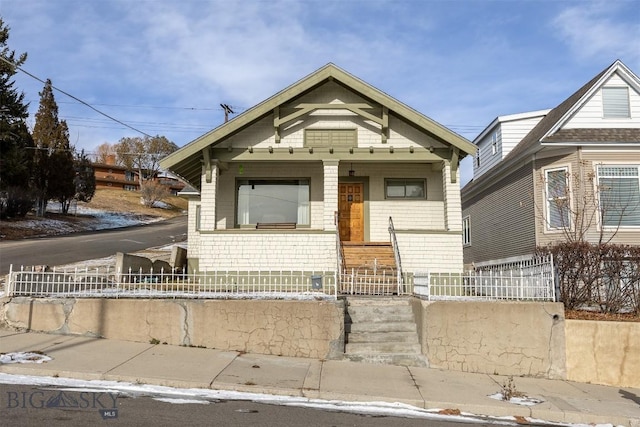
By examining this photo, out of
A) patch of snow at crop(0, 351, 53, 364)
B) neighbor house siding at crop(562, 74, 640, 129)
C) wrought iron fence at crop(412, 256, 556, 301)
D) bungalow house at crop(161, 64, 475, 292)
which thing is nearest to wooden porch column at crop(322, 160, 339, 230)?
bungalow house at crop(161, 64, 475, 292)

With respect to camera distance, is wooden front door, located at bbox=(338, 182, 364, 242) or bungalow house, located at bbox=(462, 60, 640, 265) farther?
wooden front door, located at bbox=(338, 182, 364, 242)

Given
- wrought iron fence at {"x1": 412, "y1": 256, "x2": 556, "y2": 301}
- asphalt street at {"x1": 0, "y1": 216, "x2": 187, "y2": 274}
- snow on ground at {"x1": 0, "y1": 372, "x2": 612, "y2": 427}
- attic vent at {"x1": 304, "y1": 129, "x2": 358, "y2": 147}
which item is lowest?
snow on ground at {"x1": 0, "y1": 372, "x2": 612, "y2": 427}

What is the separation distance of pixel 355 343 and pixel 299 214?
6.17 m

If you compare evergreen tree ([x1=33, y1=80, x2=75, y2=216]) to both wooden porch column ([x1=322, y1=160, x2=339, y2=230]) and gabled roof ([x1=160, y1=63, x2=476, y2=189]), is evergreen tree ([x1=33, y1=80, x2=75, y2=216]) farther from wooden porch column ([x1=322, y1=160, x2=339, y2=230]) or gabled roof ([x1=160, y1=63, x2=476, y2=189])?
wooden porch column ([x1=322, y1=160, x2=339, y2=230])

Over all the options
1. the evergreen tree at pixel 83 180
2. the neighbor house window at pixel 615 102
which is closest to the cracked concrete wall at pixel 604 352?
the neighbor house window at pixel 615 102

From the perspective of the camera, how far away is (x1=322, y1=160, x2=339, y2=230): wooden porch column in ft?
43.7

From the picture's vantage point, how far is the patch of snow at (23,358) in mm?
7739

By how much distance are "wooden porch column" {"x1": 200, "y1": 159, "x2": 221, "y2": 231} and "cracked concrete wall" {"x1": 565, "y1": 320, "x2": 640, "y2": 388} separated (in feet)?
28.2

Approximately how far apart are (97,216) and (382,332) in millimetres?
39135

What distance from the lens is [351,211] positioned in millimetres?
15125

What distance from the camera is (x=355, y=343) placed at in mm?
9383

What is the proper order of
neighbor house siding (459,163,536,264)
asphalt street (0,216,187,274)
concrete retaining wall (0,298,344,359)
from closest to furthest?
concrete retaining wall (0,298,344,359)
neighbor house siding (459,163,536,264)
asphalt street (0,216,187,274)

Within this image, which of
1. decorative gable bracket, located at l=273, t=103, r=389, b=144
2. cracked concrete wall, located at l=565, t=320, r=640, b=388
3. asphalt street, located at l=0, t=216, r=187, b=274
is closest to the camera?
cracked concrete wall, located at l=565, t=320, r=640, b=388

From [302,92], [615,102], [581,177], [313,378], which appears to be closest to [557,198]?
[581,177]
